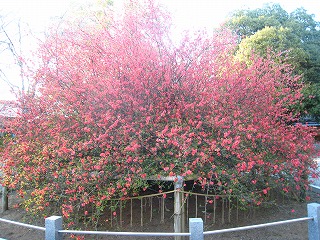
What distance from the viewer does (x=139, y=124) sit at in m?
4.88

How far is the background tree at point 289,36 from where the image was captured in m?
14.5

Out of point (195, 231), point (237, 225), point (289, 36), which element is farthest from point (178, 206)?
point (289, 36)

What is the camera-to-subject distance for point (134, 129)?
4.69m

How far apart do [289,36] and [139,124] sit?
14104 mm

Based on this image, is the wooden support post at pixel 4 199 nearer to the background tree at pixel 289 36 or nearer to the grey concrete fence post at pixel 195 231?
the grey concrete fence post at pixel 195 231

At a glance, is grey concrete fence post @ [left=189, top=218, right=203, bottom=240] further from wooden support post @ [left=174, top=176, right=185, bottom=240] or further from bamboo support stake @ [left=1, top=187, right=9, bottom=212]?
bamboo support stake @ [left=1, top=187, right=9, bottom=212]

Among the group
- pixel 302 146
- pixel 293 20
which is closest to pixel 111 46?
pixel 302 146

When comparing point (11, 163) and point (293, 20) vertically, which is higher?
point (293, 20)

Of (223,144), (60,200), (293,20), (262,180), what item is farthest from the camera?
(293,20)

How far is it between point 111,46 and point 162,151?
94.3 inches

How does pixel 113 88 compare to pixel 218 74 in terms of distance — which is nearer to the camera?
pixel 113 88

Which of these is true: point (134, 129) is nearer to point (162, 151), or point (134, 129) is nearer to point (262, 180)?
point (162, 151)

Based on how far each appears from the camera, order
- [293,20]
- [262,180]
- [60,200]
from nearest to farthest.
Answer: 1. [60,200]
2. [262,180]
3. [293,20]

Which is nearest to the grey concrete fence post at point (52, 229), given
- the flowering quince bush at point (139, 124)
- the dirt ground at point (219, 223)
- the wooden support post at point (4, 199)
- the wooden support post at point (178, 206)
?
the flowering quince bush at point (139, 124)
